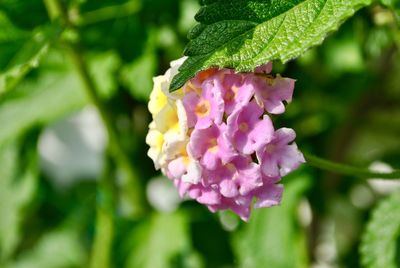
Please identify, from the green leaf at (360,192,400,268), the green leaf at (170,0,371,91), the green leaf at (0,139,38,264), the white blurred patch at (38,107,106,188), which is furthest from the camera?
the white blurred patch at (38,107,106,188)

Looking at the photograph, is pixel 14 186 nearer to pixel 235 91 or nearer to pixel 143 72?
pixel 143 72

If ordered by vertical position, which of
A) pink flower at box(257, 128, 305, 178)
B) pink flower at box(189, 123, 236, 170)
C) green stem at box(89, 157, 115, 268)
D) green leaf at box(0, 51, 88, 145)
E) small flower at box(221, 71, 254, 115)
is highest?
small flower at box(221, 71, 254, 115)

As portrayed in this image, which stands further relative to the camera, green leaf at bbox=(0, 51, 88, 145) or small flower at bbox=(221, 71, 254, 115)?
green leaf at bbox=(0, 51, 88, 145)

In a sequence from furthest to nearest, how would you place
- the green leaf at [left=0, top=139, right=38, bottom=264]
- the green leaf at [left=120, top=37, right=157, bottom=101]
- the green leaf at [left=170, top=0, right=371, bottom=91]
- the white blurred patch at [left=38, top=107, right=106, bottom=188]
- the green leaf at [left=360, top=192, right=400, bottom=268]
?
the white blurred patch at [left=38, top=107, right=106, bottom=188]
the green leaf at [left=0, top=139, right=38, bottom=264]
the green leaf at [left=120, top=37, right=157, bottom=101]
the green leaf at [left=360, top=192, right=400, bottom=268]
the green leaf at [left=170, top=0, right=371, bottom=91]

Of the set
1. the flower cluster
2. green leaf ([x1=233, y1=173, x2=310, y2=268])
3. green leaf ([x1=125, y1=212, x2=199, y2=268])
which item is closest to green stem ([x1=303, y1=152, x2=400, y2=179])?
the flower cluster

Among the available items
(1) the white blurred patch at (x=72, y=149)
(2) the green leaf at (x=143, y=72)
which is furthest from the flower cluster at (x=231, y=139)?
(1) the white blurred patch at (x=72, y=149)

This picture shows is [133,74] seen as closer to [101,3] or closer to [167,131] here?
[101,3]

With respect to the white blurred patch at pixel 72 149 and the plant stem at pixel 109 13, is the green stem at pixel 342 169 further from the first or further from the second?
the white blurred patch at pixel 72 149

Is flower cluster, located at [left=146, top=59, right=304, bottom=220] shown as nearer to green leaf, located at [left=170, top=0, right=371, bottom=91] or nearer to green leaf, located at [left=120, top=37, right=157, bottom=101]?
green leaf, located at [left=170, top=0, right=371, bottom=91]
